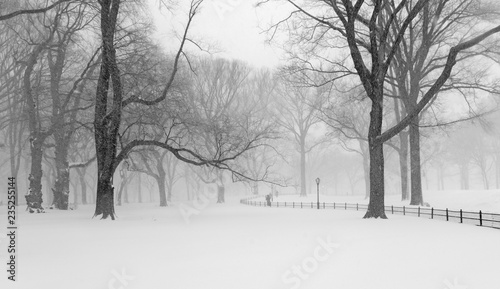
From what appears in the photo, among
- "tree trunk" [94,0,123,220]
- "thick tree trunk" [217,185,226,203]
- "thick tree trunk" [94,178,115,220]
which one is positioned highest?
"tree trunk" [94,0,123,220]

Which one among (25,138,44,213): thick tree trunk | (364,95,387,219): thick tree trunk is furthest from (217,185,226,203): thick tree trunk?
(364,95,387,219): thick tree trunk

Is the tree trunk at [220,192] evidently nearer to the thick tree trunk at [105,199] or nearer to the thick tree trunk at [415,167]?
the thick tree trunk at [415,167]

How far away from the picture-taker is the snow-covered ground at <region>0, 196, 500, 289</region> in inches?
283

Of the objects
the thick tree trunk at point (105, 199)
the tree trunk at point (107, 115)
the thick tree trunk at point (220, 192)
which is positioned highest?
the tree trunk at point (107, 115)

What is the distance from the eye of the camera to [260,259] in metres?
8.91

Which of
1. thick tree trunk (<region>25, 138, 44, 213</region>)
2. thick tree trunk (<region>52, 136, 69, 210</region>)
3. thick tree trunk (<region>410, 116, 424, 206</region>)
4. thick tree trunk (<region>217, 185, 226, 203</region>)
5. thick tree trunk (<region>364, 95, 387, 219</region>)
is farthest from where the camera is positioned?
thick tree trunk (<region>217, 185, 226, 203</region>)

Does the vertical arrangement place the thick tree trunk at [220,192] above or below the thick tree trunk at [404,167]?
below

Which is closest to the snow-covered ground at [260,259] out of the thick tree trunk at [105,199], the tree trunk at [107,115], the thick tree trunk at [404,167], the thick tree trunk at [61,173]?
the thick tree trunk at [105,199]

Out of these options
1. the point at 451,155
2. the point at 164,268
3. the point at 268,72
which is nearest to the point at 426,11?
the point at 164,268

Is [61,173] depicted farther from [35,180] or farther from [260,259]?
[260,259]

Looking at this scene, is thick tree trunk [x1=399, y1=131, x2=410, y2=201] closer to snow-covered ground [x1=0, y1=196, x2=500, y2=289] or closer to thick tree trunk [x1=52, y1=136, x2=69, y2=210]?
snow-covered ground [x1=0, y1=196, x2=500, y2=289]

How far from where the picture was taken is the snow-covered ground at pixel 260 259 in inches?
283

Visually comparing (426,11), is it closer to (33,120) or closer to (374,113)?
(374,113)

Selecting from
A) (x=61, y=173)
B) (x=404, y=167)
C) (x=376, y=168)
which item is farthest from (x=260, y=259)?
(x=404, y=167)
